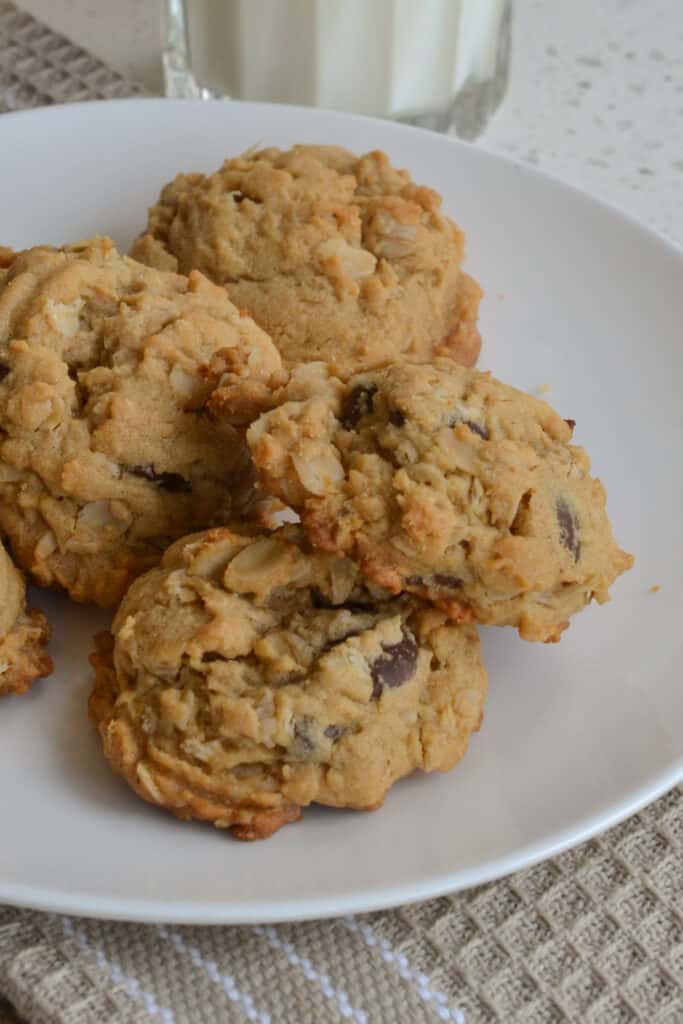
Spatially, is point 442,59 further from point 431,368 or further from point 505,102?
point 431,368

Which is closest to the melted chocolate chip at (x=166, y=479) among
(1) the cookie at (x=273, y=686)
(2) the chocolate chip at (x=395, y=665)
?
(1) the cookie at (x=273, y=686)

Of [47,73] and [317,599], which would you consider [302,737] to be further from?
[47,73]

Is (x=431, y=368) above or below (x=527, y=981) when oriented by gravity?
above

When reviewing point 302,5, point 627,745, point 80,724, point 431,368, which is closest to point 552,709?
point 627,745

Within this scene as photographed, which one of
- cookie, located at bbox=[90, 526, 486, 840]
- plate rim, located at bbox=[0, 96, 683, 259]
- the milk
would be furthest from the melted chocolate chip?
the milk

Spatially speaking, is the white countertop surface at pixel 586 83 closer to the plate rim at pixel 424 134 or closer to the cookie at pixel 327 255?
the plate rim at pixel 424 134

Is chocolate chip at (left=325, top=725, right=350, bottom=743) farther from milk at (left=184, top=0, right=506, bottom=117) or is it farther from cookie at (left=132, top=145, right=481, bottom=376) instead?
milk at (left=184, top=0, right=506, bottom=117)
